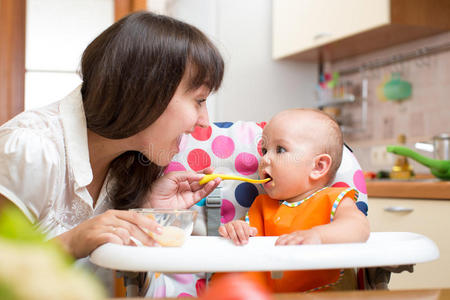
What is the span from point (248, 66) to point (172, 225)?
2.40 meters

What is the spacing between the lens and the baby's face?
1148 mm

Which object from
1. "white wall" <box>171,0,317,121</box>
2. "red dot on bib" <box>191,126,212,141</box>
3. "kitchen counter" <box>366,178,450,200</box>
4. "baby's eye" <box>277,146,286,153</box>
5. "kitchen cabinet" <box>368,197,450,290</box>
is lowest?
"kitchen cabinet" <box>368,197,450,290</box>

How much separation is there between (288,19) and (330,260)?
2506mm

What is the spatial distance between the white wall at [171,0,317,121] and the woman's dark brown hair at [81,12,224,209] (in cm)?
189

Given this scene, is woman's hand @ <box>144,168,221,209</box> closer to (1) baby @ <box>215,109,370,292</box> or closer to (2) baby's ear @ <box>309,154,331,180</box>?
(1) baby @ <box>215,109,370,292</box>

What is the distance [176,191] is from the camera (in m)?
1.20

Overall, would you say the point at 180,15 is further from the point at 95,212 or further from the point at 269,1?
the point at 95,212

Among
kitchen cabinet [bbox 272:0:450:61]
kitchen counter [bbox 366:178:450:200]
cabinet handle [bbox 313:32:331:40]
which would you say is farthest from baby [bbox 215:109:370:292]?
cabinet handle [bbox 313:32:331:40]

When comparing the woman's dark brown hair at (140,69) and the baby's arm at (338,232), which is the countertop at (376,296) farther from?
the woman's dark brown hair at (140,69)

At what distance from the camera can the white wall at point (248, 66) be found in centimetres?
303

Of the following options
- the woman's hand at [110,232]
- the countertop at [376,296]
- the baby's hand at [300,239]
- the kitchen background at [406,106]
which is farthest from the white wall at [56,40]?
the countertop at [376,296]

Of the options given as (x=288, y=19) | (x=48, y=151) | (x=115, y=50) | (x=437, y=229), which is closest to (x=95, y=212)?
(x=48, y=151)

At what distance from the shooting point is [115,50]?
40.8 inches

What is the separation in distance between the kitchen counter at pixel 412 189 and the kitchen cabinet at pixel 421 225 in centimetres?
2
